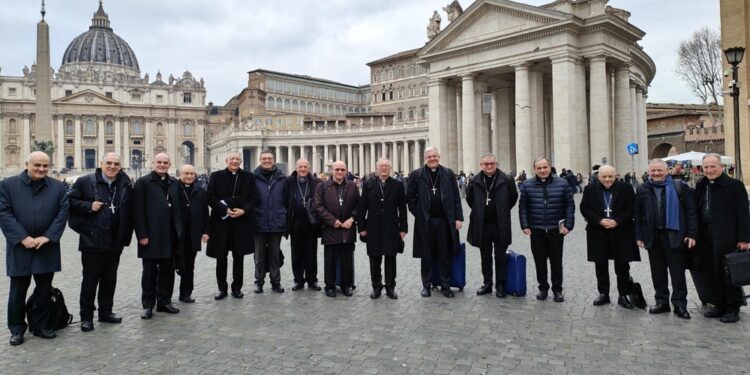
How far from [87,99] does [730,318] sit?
4486 inches

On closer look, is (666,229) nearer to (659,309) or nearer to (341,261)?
(659,309)

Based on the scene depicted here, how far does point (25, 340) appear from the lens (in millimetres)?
5820

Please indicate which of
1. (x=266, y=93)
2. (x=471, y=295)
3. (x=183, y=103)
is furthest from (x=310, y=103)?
(x=471, y=295)

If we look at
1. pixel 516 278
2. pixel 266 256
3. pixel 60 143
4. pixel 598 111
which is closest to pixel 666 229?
pixel 516 278

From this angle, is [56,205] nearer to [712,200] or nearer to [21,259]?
[21,259]

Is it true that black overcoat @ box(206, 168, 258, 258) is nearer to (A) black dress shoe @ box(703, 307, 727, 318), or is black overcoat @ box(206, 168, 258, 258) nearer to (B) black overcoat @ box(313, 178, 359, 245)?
(B) black overcoat @ box(313, 178, 359, 245)

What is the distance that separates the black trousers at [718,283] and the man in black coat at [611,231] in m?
0.81

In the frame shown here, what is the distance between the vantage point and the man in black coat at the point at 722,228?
6.34 meters

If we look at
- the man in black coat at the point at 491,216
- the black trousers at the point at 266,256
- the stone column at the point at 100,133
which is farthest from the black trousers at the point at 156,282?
the stone column at the point at 100,133

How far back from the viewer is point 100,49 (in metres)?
124

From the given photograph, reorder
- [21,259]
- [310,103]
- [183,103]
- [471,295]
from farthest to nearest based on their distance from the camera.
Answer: [183,103]
[310,103]
[471,295]
[21,259]

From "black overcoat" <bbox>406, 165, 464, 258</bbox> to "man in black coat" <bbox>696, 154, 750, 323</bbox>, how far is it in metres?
3.21

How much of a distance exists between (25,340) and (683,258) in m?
7.83

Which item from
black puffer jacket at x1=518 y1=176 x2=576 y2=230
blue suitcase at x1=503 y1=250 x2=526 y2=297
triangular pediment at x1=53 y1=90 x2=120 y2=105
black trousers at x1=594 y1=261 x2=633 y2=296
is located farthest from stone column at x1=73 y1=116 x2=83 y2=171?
black trousers at x1=594 y1=261 x2=633 y2=296
